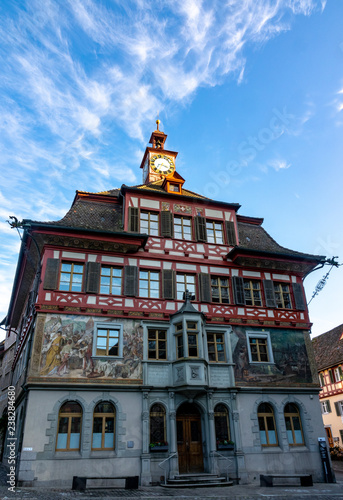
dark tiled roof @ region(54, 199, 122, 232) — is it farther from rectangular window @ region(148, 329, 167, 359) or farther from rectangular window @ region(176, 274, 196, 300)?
rectangular window @ region(148, 329, 167, 359)

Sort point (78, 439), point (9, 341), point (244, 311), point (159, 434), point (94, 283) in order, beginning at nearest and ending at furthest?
point (78, 439)
point (159, 434)
point (94, 283)
point (244, 311)
point (9, 341)

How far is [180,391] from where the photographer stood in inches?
760

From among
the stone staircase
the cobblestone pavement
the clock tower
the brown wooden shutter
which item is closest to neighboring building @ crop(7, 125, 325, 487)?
the stone staircase

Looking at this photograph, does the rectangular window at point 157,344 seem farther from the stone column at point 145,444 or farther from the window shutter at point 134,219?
the window shutter at point 134,219

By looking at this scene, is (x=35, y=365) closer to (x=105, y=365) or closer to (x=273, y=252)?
(x=105, y=365)

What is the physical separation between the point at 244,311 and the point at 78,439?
1044cm

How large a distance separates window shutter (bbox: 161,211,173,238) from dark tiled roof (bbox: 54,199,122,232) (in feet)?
7.74

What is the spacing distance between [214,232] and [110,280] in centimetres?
702

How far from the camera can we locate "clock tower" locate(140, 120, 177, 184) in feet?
99.0

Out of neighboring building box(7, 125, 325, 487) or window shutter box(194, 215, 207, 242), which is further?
window shutter box(194, 215, 207, 242)

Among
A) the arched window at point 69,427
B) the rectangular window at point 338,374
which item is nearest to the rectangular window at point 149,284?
the arched window at point 69,427

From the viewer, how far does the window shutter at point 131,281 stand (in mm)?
20750

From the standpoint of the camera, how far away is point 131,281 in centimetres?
2102

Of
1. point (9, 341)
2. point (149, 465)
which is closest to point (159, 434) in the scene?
point (149, 465)
